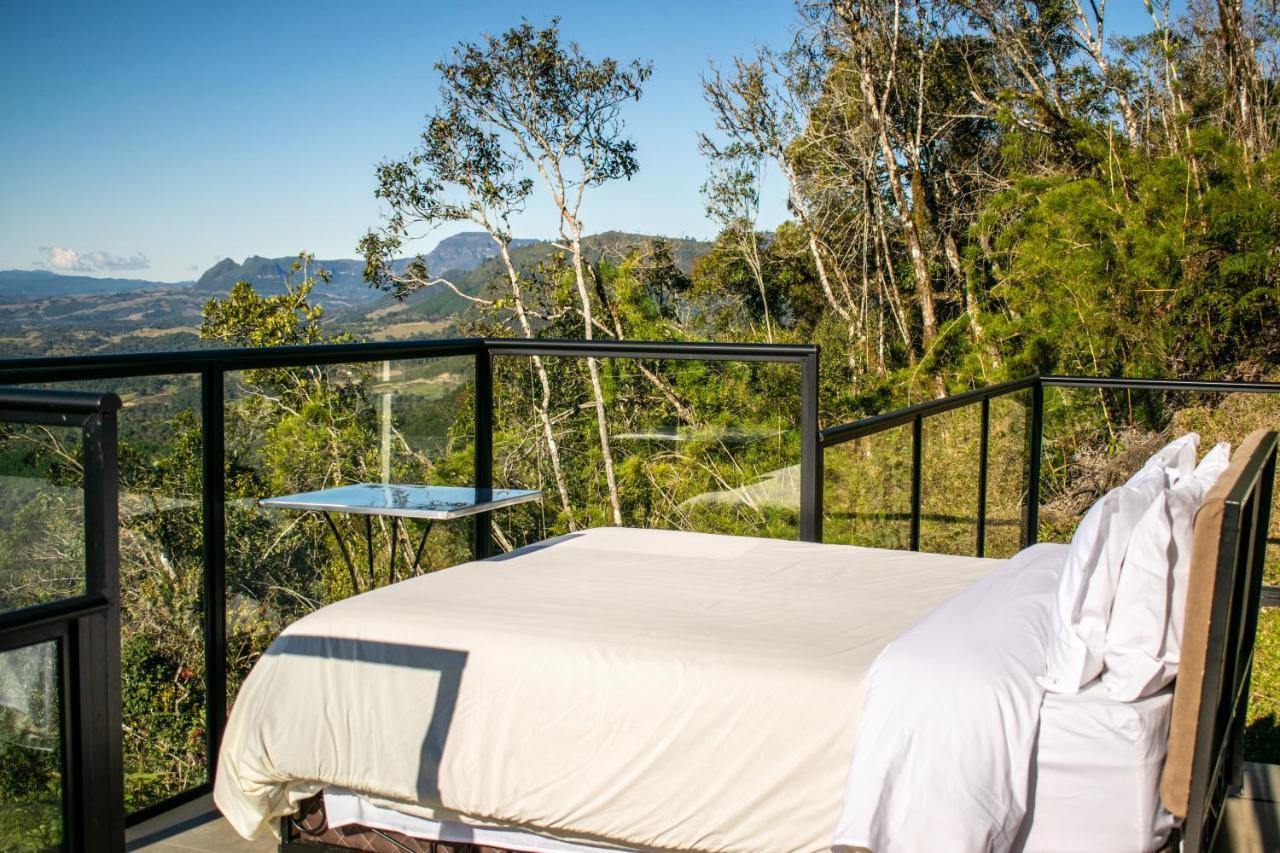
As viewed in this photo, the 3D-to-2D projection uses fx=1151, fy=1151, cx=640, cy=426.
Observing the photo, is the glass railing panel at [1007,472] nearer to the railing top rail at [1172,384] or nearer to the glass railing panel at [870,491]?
the railing top rail at [1172,384]

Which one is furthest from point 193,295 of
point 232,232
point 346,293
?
point 232,232

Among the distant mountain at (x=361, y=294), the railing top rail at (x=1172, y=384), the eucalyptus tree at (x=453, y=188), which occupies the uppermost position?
the eucalyptus tree at (x=453, y=188)

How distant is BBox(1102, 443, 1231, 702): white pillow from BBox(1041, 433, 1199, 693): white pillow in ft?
0.07

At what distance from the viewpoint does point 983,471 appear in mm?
5523

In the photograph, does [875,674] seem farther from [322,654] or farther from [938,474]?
[938,474]

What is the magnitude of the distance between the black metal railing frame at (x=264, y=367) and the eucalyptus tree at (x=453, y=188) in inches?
371

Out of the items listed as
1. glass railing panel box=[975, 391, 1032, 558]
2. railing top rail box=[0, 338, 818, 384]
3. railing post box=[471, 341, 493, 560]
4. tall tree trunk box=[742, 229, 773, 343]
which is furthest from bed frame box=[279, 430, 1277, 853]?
tall tree trunk box=[742, 229, 773, 343]

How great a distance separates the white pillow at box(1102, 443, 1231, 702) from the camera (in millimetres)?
2008

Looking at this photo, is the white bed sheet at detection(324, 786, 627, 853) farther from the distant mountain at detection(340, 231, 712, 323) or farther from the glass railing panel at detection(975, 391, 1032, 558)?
the distant mountain at detection(340, 231, 712, 323)

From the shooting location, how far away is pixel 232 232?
27.5m

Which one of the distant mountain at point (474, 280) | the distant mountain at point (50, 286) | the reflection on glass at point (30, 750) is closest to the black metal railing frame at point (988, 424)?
the reflection on glass at point (30, 750)

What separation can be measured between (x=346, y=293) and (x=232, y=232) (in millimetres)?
14934

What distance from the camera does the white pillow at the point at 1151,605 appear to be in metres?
2.01

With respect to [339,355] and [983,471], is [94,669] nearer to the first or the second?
[339,355]
